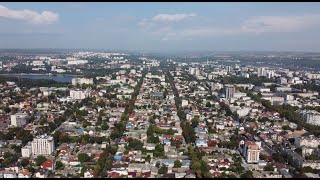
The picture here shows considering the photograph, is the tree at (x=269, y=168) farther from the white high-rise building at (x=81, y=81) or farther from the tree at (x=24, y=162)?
the white high-rise building at (x=81, y=81)

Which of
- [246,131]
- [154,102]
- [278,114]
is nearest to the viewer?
[246,131]

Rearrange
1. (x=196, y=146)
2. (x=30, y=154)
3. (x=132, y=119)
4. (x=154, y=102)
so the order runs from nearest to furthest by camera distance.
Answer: (x=30, y=154)
(x=196, y=146)
(x=132, y=119)
(x=154, y=102)

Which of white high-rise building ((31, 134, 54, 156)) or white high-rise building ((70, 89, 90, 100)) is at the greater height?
white high-rise building ((70, 89, 90, 100))

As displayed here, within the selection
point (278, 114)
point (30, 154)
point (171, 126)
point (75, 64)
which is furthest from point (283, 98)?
point (75, 64)

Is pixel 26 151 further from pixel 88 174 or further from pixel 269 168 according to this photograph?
pixel 269 168

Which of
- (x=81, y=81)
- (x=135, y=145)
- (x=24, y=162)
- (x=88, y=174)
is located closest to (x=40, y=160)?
(x=24, y=162)

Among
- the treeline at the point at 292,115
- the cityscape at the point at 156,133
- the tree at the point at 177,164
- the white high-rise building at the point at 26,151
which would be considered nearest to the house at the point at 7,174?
the cityscape at the point at 156,133

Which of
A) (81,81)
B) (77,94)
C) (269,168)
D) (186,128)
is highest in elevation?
(81,81)

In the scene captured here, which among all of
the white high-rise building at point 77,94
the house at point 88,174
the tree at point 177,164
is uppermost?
the white high-rise building at point 77,94

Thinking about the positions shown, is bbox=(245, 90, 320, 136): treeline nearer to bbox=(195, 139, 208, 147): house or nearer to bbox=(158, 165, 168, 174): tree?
bbox=(195, 139, 208, 147): house

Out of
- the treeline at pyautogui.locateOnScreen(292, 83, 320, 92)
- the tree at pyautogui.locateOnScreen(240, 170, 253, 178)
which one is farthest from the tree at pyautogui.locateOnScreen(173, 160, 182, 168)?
the treeline at pyautogui.locateOnScreen(292, 83, 320, 92)

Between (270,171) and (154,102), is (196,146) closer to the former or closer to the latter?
(270,171)
